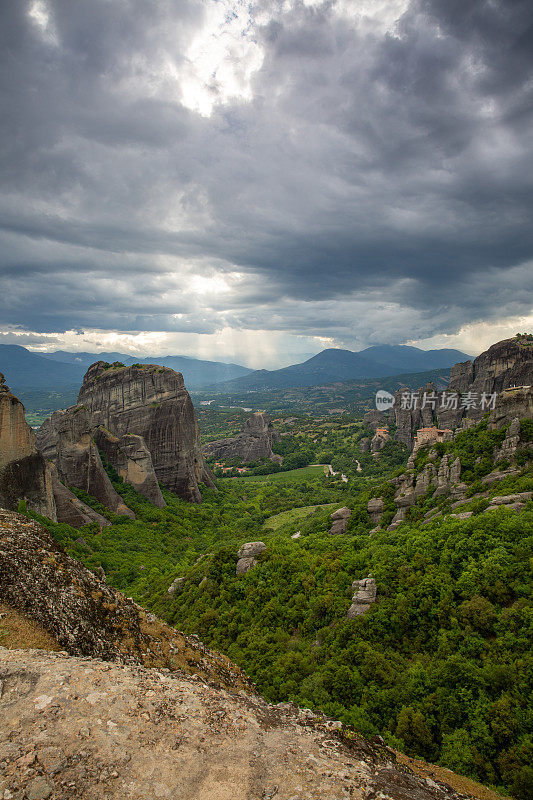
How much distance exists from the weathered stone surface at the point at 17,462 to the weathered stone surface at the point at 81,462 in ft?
42.6

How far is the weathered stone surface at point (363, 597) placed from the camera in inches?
627

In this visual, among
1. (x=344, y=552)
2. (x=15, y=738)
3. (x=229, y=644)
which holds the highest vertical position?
(x=15, y=738)

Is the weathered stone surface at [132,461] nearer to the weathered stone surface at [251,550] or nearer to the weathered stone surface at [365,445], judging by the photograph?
the weathered stone surface at [251,550]

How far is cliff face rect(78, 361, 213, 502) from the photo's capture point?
54.3 m

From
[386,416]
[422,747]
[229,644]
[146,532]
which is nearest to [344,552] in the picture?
[229,644]

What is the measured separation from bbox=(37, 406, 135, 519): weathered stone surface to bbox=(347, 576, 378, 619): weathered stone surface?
3288 centimetres

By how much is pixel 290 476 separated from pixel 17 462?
210 ft

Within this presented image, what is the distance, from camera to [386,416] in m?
114

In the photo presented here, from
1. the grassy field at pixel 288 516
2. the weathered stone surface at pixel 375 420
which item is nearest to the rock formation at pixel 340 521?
the grassy field at pixel 288 516

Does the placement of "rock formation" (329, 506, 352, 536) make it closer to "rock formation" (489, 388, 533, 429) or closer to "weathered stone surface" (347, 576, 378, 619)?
"weathered stone surface" (347, 576, 378, 619)

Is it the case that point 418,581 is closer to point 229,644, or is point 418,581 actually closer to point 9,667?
point 229,644

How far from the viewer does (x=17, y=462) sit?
86.9ft

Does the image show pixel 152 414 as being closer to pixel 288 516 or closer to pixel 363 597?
pixel 288 516

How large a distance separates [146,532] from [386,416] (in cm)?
8972
